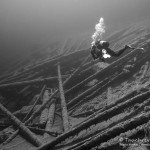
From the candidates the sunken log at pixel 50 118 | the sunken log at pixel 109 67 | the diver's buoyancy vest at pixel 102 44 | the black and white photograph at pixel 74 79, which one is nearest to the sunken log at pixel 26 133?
the black and white photograph at pixel 74 79

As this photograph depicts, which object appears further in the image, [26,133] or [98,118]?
[26,133]

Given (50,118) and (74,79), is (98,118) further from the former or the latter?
(74,79)

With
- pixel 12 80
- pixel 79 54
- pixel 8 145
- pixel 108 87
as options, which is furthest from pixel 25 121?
pixel 79 54

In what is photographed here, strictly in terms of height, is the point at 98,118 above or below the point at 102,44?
below

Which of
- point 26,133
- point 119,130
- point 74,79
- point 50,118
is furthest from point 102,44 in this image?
point 119,130

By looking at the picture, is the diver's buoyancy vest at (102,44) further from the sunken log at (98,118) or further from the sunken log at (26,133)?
the sunken log at (26,133)

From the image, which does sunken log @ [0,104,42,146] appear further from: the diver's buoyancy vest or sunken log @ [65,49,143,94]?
the diver's buoyancy vest

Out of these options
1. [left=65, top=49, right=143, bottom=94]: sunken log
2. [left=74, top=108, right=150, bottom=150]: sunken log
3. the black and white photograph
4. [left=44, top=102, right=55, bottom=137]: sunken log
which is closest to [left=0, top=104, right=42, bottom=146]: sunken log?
the black and white photograph

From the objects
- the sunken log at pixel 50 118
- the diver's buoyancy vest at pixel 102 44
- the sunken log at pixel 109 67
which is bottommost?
the sunken log at pixel 50 118

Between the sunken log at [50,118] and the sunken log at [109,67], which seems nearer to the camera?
the sunken log at [50,118]

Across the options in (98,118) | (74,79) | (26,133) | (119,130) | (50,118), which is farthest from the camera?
(74,79)

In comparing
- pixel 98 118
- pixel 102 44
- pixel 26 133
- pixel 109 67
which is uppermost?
pixel 102 44

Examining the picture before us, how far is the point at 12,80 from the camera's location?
1130 centimetres

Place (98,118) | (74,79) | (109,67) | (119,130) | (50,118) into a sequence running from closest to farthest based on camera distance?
(119,130) → (98,118) → (50,118) → (109,67) → (74,79)
